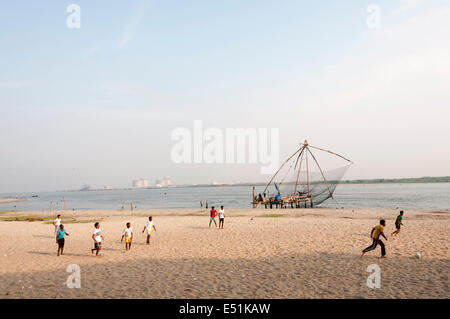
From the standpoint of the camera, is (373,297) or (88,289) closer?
(373,297)

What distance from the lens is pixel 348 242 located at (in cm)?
1557

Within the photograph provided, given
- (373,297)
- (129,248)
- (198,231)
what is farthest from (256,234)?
(373,297)

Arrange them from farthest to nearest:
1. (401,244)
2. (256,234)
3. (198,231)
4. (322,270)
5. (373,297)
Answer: (198,231)
(256,234)
(401,244)
(322,270)
(373,297)

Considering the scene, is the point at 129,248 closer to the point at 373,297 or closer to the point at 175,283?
the point at 175,283

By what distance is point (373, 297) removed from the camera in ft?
26.0

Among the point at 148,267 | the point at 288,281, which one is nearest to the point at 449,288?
the point at 288,281

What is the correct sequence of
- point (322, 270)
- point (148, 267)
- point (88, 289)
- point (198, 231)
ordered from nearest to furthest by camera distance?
point (88, 289)
point (322, 270)
point (148, 267)
point (198, 231)
